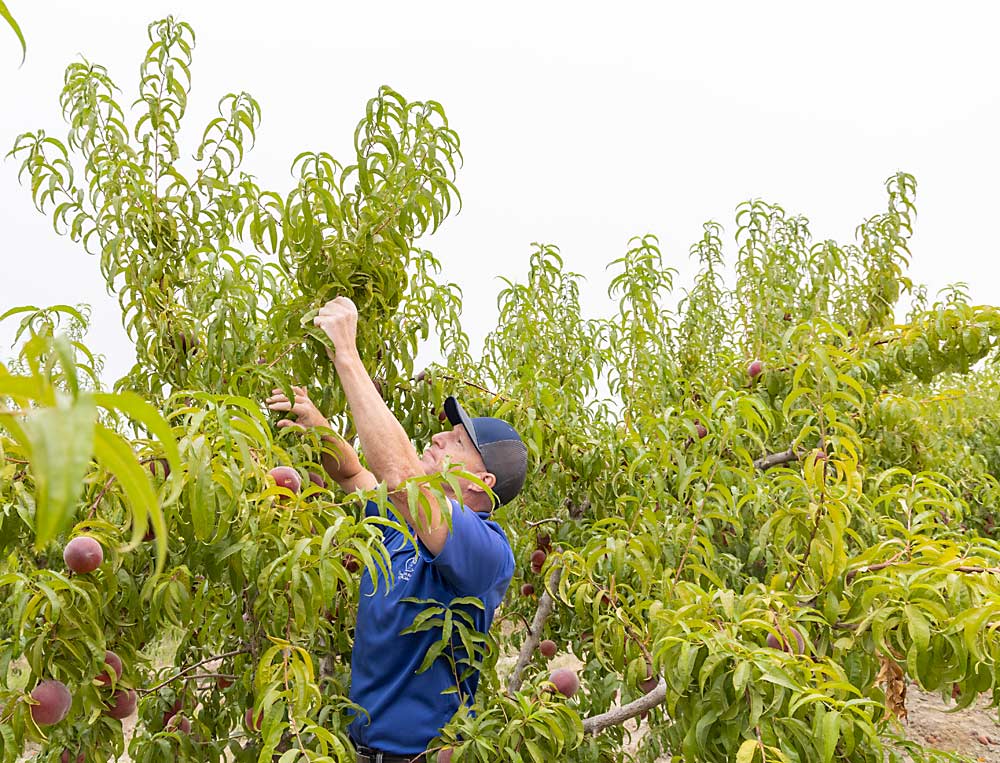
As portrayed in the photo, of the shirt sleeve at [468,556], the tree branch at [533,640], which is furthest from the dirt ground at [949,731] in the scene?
the shirt sleeve at [468,556]

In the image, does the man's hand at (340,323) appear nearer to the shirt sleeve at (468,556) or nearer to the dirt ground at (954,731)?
the shirt sleeve at (468,556)

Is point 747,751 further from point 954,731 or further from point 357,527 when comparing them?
point 954,731

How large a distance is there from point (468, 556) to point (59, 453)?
1.63 meters

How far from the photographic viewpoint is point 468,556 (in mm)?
1920

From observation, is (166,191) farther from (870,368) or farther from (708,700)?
(870,368)

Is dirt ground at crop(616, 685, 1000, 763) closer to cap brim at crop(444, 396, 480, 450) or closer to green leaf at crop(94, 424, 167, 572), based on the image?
cap brim at crop(444, 396, 480, 450)

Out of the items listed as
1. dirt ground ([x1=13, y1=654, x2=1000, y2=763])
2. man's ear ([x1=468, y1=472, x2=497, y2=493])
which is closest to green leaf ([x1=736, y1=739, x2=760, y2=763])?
man's ear ([x1=468, y1=472, x2=497, y2=493])

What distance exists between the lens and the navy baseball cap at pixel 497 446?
7.72ft

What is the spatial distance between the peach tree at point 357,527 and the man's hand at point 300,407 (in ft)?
0.15

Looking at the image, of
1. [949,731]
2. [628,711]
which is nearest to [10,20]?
[628,711]

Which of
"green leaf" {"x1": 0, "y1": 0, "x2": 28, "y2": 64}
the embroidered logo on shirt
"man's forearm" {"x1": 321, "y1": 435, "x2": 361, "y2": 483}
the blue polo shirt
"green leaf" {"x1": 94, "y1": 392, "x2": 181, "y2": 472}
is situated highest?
"green leaf" {"x1": 0, "y1": 0, "x2": 28, "y2": 64}

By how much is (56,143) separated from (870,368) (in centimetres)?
244

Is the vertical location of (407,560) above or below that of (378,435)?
below

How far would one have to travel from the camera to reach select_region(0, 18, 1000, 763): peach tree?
1386 millimetres
